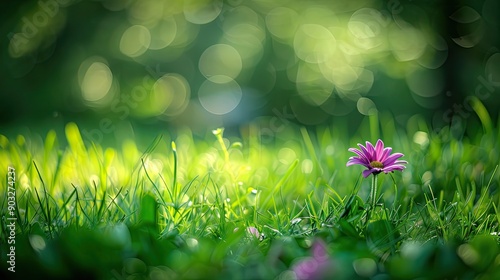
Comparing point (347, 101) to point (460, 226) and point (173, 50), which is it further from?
point (460, 226)

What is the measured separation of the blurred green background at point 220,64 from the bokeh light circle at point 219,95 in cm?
1

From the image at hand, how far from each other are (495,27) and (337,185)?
262cm

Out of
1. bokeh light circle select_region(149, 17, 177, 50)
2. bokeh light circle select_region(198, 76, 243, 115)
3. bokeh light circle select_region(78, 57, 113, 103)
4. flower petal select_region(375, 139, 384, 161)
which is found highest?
bokeh light circle select_region(149, 17, 177, 50)

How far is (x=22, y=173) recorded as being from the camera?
6.09 feet

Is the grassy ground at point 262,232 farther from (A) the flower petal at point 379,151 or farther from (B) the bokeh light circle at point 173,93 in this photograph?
(B) the bokeh light circle at point 173,93

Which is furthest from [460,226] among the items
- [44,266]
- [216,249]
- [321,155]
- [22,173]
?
[22,173]

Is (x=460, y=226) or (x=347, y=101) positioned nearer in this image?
(x=460, y=226)

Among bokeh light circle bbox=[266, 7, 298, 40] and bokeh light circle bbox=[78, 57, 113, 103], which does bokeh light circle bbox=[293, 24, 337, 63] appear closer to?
bokeh light circle bbox=[266, 7, 298, 40]

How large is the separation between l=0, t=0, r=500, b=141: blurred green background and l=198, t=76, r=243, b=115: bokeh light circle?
1cm

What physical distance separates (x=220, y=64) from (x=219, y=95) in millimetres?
316

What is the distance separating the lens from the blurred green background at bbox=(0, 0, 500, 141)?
4750 millimetres

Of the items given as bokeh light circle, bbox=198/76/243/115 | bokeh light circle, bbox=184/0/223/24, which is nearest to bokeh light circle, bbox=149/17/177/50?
bokeh light circle, bbox=184/0/223/24

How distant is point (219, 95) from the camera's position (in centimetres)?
609

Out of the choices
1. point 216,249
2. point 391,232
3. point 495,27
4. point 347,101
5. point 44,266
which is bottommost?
point 347,101
